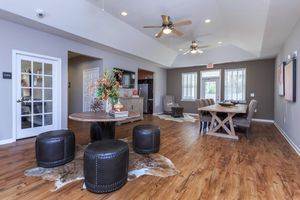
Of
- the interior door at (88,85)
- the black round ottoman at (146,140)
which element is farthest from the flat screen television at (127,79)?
the black round ottoman at (146,140)

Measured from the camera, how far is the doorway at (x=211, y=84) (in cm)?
788

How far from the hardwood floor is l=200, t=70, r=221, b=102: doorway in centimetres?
468

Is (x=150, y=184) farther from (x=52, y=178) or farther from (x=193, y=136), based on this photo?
(x=193, y=136)

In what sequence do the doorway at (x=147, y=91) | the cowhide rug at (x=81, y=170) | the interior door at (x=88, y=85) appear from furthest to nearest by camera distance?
the doorway at (x=147, y=91) < the interior door at (x=88, y=85) < the cowhide rug at (x=81, y=170)

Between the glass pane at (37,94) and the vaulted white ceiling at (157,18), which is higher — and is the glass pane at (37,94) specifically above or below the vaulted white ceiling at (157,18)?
below

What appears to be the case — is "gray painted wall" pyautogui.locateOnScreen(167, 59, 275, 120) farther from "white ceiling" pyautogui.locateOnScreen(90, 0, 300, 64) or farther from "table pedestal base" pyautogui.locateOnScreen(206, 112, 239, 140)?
"table pedestal base" pyautogui.locateOnScreen(206, 112, 239, 140)

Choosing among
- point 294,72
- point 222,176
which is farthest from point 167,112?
point 222,176

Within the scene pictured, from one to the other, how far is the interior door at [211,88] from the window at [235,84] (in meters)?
0.41

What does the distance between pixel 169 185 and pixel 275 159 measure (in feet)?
6.92

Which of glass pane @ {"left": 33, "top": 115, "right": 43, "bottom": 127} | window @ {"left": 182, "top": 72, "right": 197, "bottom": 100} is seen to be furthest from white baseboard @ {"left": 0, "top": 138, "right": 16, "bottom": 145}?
window @ {"left": 182, "top": 72, "right": 197, "bottom": 100}

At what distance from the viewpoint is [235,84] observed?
7.45m

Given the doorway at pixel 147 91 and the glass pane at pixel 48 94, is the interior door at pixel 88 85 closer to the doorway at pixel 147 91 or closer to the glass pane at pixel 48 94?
the glass pane at pixel 48 94

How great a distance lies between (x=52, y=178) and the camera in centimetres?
204

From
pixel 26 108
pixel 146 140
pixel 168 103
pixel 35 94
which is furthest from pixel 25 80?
pixel 168 103
